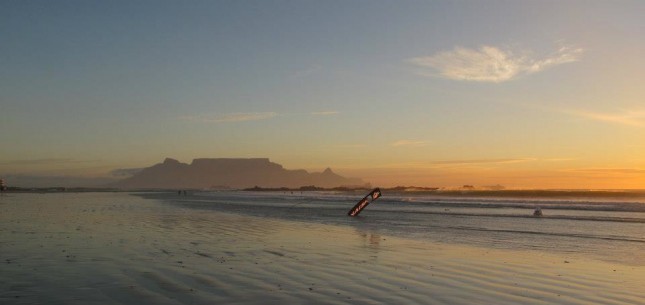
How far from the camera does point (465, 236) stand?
22547 millimetres

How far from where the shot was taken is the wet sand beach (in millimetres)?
9414

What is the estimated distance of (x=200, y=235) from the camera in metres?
21.1

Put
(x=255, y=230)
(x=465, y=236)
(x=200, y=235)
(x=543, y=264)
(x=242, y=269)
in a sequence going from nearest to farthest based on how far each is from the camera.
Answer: (x=242, y=269)
(x=543, y=264)
(x=200, y=235)
(x=465, y=236)
(x=255, y=230)

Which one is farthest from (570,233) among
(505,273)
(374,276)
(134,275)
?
(134,275)

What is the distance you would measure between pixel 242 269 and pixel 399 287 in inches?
155

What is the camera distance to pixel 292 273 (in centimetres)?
1202

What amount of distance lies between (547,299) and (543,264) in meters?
5.09

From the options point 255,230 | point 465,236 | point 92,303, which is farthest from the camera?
point 255,230

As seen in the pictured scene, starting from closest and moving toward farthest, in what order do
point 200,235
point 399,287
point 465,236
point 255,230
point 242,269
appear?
point 399,287 → point 242,269 → point 200,235 → point 465,236 → point 255,230

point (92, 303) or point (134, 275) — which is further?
point (134, 275)

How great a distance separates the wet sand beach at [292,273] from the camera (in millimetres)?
9414

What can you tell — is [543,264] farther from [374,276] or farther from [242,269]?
[242,269]

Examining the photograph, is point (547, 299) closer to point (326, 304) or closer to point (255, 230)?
point (326, 304)

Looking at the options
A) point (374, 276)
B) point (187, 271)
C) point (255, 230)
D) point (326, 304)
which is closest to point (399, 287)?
point (374, 276)
